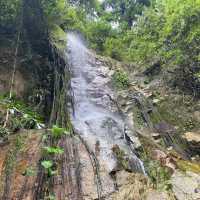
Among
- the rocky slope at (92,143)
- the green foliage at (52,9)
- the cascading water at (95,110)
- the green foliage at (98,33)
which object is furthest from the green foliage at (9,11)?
the green foliage at (98,33)

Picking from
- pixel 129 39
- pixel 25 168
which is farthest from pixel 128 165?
pixel 129 39

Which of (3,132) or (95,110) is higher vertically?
(95,110)

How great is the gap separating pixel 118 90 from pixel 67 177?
17.2 feet

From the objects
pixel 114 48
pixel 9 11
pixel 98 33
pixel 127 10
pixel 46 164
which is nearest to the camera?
pixel 46 164

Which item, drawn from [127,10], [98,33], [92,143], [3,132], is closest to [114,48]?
[98,33]

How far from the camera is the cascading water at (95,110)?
6668 millimetres

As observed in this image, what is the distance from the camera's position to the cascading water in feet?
21.9

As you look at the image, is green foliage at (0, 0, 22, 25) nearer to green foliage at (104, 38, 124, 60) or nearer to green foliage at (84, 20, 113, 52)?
green foliage at (104, 38, 124, 60)

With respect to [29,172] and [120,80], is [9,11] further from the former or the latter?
[29,172]

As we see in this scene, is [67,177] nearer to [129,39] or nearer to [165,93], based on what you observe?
[165,93]

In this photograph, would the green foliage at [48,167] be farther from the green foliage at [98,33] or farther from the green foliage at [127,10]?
the green foliage at [127,10]

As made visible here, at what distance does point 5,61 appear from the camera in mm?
9062

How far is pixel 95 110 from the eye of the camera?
9.02 meters

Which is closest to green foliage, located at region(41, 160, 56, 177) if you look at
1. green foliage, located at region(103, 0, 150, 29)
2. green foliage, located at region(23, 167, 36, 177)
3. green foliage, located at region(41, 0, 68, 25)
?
green foliage, located at region(23, 167, 36, 177)
